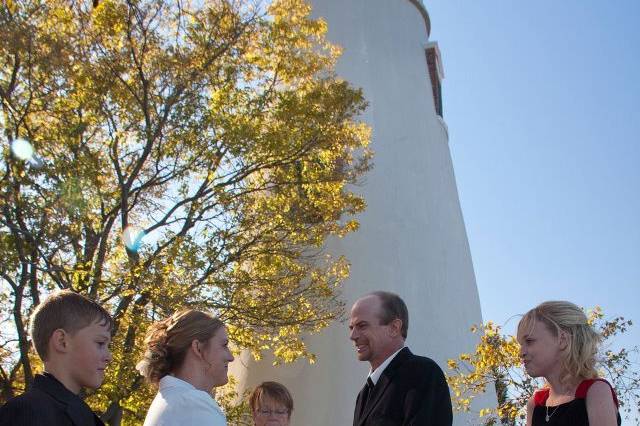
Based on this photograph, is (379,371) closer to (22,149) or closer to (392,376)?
(392,376)

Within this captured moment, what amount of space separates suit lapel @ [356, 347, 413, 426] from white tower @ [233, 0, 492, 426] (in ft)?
28.8

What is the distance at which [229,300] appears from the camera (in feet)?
37.2

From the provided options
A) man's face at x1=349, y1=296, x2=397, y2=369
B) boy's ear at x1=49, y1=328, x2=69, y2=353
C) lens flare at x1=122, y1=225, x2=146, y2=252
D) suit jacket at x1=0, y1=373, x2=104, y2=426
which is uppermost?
lens flare at x1=122, y1=225, x2=146, y2=252

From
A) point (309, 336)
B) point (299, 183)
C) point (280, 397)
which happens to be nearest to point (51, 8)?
Result: point (299, 183)

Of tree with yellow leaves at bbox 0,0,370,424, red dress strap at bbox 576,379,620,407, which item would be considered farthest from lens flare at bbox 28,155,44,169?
red dress strap at bbox 576,379,620,407

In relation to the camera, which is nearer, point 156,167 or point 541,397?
point 541,397

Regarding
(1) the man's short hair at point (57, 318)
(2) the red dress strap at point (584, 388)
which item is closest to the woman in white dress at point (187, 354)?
(1) the man's short hair at point (57, 318)

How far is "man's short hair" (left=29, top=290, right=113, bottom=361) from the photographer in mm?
3711

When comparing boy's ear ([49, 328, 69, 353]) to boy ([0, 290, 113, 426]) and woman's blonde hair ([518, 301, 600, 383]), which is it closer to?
boy ([0, 290, 113, 426])

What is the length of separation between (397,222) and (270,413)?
1014 centimetres

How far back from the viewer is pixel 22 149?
10.7 m

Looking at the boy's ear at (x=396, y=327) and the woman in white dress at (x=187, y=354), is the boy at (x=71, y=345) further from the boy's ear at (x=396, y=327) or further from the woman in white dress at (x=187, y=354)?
the boy's ear at (x=396, y=327)

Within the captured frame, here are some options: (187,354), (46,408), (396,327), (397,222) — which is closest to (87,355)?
(46,408)

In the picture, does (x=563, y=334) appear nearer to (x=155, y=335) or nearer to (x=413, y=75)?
(x=155, y=335)
